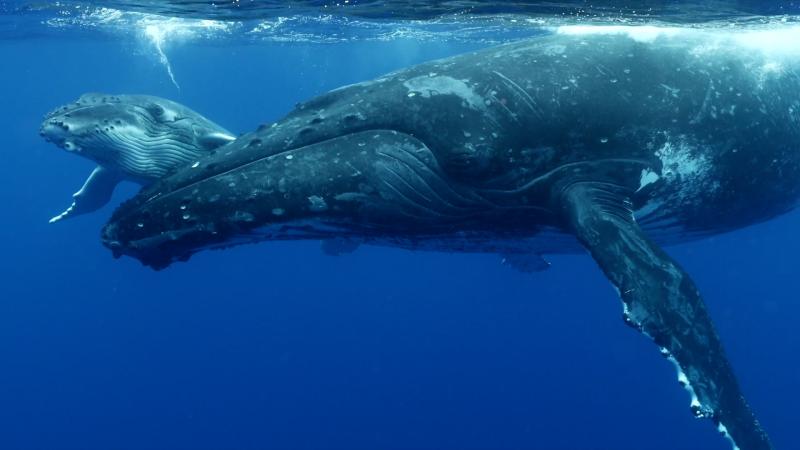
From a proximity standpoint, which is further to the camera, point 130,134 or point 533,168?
point 130,134

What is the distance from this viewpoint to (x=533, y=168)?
6543 millimetres

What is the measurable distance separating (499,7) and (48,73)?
6524cm

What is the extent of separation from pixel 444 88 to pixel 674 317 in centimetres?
308

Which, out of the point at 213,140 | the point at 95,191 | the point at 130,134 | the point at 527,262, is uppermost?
the point at 527,262

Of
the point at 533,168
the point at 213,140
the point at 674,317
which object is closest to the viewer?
the point at 674,317

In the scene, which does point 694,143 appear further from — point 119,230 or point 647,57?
point 119,230

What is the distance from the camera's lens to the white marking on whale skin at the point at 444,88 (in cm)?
648

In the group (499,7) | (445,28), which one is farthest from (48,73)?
(499,7)

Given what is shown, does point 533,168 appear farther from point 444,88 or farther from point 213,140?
point 213,140

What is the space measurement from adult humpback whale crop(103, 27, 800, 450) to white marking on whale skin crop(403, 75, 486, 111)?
2cm

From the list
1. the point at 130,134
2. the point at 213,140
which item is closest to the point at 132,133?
the point at 130,134

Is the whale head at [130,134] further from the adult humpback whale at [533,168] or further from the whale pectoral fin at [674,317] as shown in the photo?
the whale pectoral fin at [674,317]

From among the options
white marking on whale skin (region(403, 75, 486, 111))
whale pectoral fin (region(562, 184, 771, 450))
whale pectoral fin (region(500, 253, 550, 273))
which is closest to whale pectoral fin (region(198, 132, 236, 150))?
white marking on whale skin (region(403, 75, 486, 111))

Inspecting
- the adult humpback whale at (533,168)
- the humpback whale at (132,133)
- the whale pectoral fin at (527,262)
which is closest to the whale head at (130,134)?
the humpback whale at (132,133)
